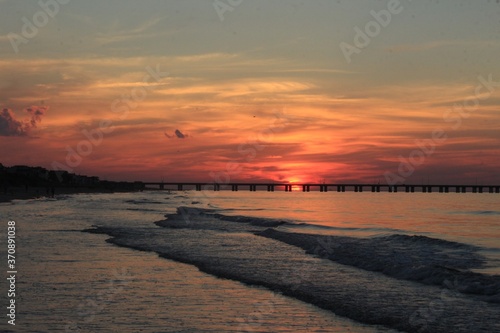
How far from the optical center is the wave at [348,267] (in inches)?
499

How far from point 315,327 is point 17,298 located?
6.26m

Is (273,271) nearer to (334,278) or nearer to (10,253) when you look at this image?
(334,278)

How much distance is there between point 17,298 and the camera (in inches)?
515

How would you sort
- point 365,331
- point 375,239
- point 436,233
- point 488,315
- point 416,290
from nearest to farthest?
point 365,331 → point 488,315 → point 416,290 → point 375,239 → point 436,233

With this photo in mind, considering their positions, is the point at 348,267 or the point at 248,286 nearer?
the point at 248,286

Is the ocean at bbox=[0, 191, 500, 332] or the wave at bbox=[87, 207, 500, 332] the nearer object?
the ocean at bbox=[0, 191, 500, 332]

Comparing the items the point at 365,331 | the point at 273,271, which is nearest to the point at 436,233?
the point at 273,271

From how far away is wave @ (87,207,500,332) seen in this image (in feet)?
41.6

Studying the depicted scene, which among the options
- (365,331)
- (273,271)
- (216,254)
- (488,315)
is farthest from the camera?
(216,254)

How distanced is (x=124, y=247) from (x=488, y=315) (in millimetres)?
15087

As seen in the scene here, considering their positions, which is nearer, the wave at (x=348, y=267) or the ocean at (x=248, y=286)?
the ocean at (x=248, y=286)

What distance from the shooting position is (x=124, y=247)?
79.3 feet

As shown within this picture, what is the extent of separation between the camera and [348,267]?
1997cm

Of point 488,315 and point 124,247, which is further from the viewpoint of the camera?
point 124,247
